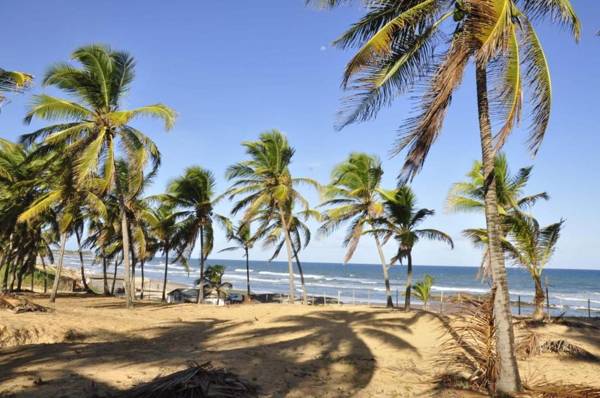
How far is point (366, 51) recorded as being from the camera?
7527 mm

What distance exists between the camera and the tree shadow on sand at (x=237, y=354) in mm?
6887

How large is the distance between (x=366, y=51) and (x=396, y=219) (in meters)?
11.6

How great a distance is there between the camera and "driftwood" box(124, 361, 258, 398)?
5348 millimetres

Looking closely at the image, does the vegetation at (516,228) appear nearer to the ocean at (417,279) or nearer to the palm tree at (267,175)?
the ocean at (417,279)

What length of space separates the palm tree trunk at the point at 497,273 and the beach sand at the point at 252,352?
0.96 metres

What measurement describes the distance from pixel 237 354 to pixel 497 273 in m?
5.27

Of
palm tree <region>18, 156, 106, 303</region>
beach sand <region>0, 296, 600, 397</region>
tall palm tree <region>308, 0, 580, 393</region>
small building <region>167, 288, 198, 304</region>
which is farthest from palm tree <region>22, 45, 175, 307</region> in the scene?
small building <region>167, 288, 198, 304</region>

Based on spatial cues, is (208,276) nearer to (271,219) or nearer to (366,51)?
(271,219)

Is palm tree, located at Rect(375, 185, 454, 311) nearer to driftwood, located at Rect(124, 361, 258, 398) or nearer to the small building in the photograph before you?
driftwood, located at Rect(124, 361, 258, 398)

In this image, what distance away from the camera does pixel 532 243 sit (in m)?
12.4

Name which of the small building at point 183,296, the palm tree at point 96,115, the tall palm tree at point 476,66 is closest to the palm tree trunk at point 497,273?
the tall palm tree at point 476,66

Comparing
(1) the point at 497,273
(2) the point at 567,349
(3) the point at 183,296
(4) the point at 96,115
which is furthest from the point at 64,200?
(2) the point at 567,349

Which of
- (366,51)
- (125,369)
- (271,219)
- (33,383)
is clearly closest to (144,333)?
(125,369)

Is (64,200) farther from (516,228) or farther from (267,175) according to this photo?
(516,228)
